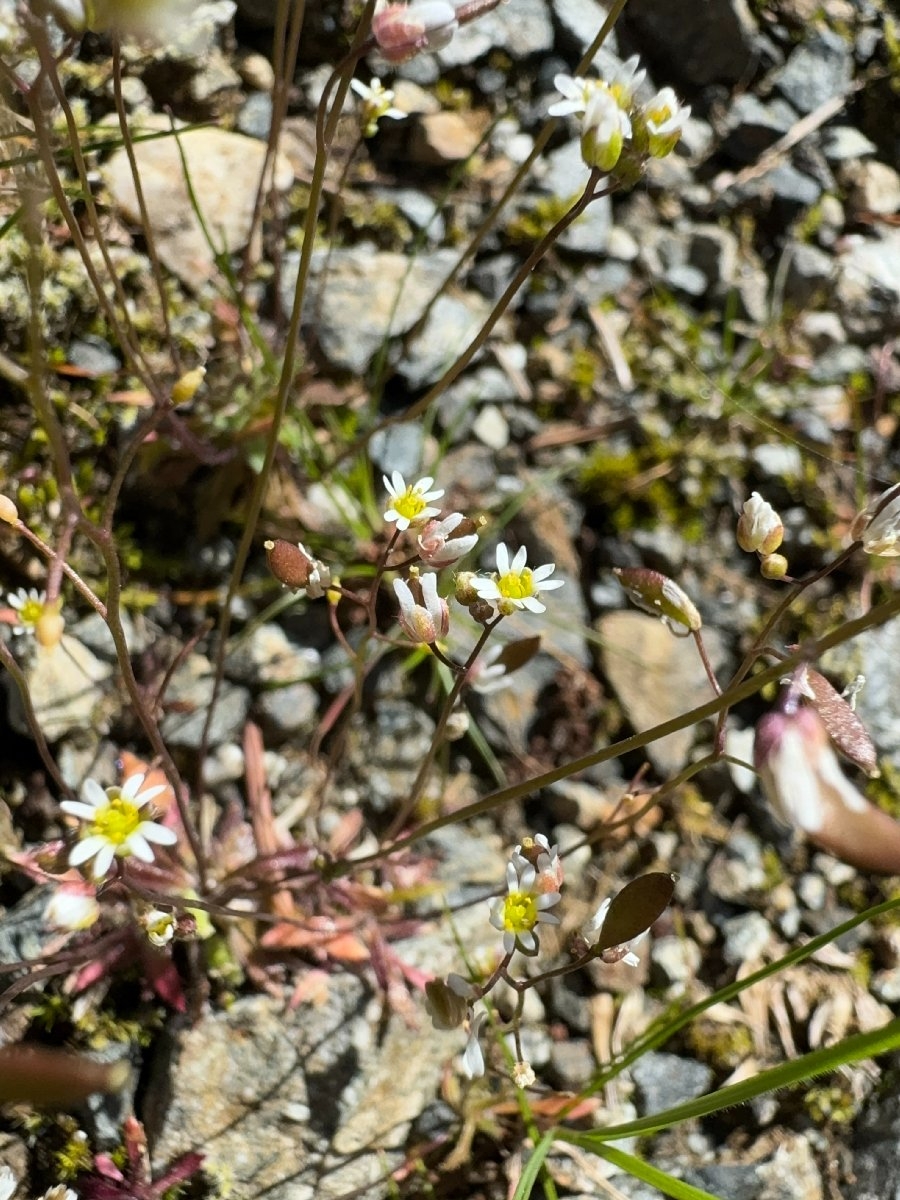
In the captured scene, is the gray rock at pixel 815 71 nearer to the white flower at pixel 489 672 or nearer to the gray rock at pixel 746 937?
the white flower at pixel 489 672

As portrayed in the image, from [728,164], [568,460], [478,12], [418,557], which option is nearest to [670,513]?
[568,460]

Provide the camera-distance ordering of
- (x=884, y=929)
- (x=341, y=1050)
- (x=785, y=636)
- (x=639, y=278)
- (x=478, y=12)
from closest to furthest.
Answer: (x=478, y=12)
(x=341, y=1050)
(x=884, y=929)
(x=785, y=636)
(x=639, y=278)

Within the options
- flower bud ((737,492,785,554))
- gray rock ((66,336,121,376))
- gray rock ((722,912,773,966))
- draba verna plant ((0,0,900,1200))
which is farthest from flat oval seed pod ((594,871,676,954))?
gray rock ((66,336,121,376))

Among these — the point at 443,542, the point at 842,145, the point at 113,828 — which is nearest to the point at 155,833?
the point at 113,828

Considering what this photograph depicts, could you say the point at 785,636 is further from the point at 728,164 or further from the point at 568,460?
the point at 728,164

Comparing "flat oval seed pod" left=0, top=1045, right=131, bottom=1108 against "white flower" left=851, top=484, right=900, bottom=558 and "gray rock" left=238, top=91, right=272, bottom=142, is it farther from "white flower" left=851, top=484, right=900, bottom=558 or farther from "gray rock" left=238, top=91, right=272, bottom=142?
"gray rock" left=238, top=91, right=272, bottom=142
